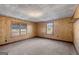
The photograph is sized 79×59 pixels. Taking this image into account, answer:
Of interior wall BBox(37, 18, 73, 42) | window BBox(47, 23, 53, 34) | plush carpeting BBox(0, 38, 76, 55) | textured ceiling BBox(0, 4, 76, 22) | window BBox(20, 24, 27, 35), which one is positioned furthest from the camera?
window BBox(47, 23, 53, 34)

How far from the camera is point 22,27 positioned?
621 centimetres

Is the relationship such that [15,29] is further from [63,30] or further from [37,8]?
[63,30]

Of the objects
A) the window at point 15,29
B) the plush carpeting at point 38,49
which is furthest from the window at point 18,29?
the plush carpeting at point 38,49

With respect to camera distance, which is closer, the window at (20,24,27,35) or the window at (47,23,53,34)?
the window at (20,24,27,35)

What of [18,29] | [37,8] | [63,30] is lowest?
[63,30]

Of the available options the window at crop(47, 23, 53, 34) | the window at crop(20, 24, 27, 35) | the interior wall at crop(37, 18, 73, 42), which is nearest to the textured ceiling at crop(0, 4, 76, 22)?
the interior wall at crop(37, 18, 73, 42)

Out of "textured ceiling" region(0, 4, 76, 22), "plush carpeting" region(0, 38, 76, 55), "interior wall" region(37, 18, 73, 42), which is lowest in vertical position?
"plush carpeting" region(0, 38, 76, 55)

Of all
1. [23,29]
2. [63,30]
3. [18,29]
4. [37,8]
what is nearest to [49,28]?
[63,30]

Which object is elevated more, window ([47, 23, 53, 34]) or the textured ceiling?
the textured ceiling

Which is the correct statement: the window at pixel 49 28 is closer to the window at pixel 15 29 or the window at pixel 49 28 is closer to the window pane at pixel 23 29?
the window pane at pixel 23 29

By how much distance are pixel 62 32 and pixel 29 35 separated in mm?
3240

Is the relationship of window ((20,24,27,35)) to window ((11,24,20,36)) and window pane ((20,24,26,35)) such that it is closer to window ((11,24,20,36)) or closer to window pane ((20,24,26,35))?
window pane ((20,24,26,35))

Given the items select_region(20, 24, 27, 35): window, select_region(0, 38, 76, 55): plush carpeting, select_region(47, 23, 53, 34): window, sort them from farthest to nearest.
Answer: select_region(47, 23, 53, 34): window
select_region(20, 24, 27, 35): window
select_region(0, 38, 76, 55): plush carpeting
